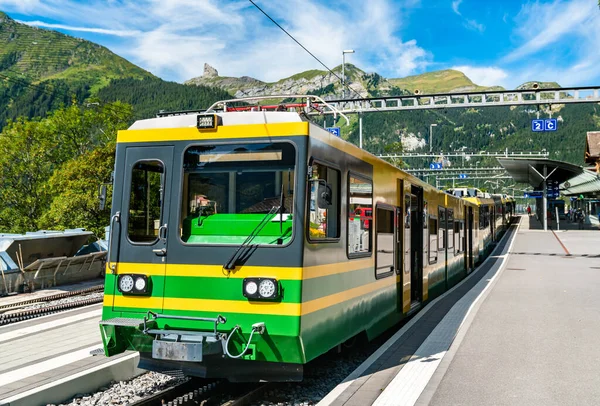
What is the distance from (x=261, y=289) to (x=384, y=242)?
3251 millimetres

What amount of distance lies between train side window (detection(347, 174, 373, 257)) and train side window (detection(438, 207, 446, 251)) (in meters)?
6.70

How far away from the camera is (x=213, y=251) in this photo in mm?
6043

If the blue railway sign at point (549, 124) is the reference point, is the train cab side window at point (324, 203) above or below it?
below

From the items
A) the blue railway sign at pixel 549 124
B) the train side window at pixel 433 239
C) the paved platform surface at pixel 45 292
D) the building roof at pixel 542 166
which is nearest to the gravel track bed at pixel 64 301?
the paved platform surface at pixel 45 292

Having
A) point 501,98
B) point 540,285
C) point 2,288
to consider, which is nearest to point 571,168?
point 501,98

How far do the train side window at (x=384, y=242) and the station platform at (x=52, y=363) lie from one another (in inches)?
136

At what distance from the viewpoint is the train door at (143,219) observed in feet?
20.7

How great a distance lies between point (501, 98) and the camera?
955 inches

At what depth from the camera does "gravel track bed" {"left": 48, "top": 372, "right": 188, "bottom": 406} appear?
6.41 m

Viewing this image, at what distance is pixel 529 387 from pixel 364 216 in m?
2.73

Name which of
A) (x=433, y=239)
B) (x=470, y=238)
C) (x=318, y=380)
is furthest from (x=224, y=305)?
(x=470, y=238)

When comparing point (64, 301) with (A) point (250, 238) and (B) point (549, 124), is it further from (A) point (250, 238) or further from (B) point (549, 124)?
(B) point (549, 124)

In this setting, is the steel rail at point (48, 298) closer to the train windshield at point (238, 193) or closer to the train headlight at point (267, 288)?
the train windshield at point (238, 193)

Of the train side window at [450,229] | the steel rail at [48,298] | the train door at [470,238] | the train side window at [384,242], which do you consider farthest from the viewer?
the train door at [470,238]
